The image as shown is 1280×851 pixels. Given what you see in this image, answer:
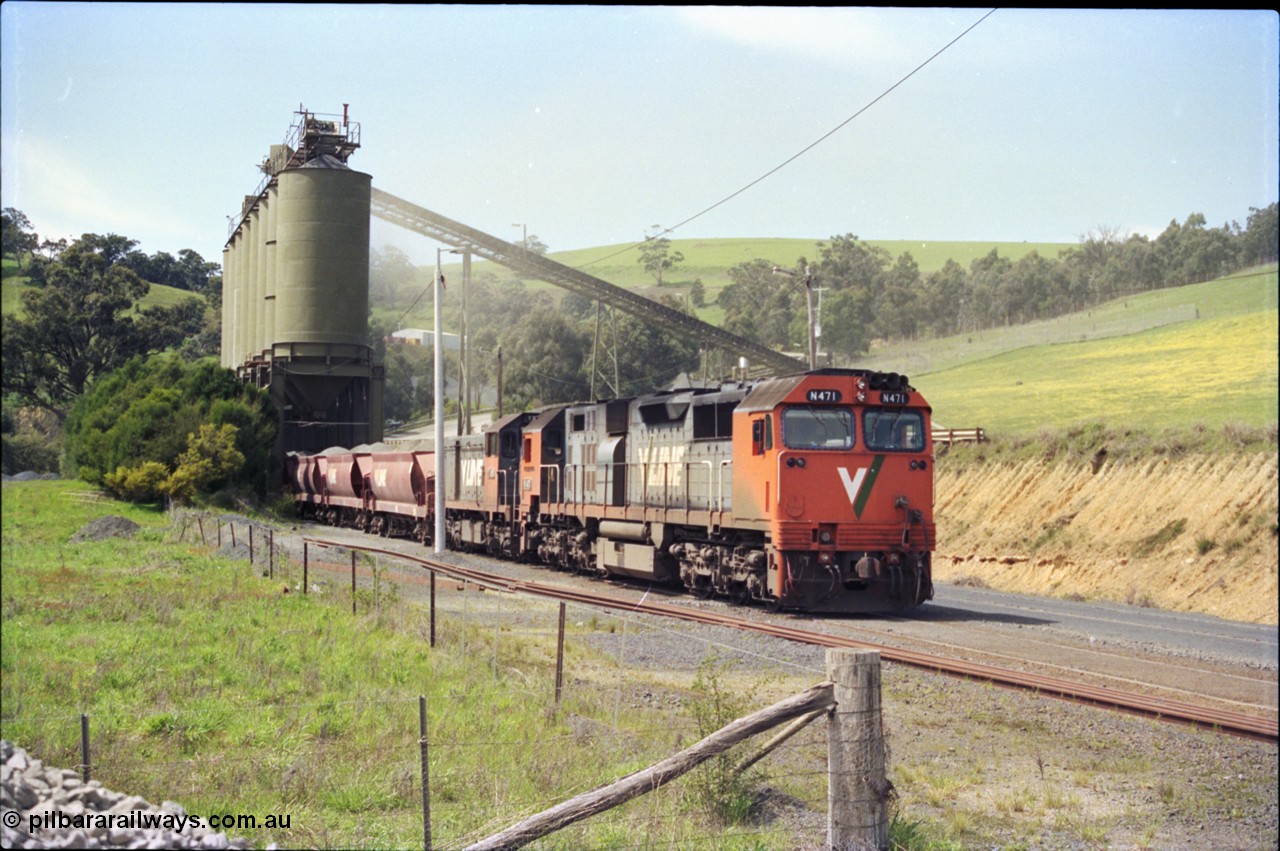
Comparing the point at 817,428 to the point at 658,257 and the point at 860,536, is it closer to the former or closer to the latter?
the point at 860,536

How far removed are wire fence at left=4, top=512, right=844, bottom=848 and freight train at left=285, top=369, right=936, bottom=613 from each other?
3.74 meters

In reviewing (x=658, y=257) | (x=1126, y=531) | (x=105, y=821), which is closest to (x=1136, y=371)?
(x=1126, y=531)

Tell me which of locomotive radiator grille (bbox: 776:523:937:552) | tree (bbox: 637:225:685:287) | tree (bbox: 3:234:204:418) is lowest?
locomotive radiator grille (bbox: 776:523:937:552)

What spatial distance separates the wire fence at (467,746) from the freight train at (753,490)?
12.3 ft

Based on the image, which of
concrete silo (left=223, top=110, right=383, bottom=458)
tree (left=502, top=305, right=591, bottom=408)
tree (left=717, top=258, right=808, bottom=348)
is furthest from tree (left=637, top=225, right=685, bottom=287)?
concrete silo (left=223, top=110, right=383, bottom=458)

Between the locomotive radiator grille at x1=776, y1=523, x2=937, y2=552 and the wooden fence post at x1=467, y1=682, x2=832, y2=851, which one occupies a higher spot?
the locomotive radiator grille at x1=776, y1=523, x2=937, y2=552

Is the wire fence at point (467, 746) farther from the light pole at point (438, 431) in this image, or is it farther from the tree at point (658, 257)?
the tree at point (658, 257)

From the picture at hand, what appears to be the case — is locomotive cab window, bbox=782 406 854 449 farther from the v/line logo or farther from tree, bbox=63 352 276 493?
tree, bbox=63 352 276 493

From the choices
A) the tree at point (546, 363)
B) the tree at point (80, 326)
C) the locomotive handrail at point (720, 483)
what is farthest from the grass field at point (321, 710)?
the tree at point (546, 363)

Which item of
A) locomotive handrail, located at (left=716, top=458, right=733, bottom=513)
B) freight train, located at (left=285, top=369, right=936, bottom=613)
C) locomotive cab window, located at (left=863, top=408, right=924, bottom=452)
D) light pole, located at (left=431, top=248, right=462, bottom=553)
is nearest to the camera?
freight train, located at (left=285, top=369, right=936, bottom=613)

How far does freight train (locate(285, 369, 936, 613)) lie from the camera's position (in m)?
18.7

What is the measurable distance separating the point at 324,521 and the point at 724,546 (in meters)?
32.9

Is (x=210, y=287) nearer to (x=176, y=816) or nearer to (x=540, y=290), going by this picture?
(x=176, y=816)

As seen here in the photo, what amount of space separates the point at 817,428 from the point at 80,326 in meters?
11.6
